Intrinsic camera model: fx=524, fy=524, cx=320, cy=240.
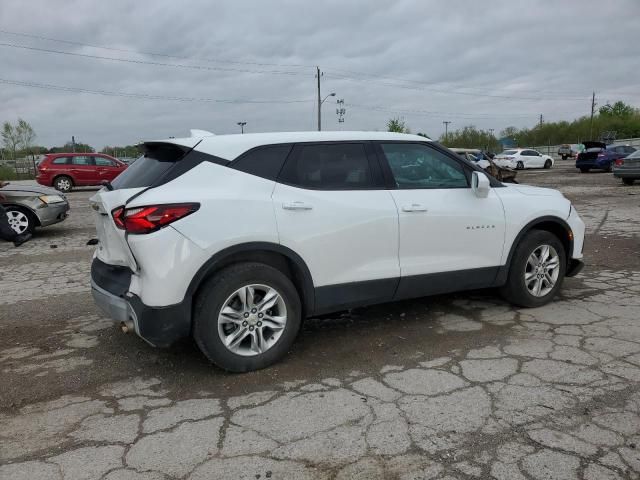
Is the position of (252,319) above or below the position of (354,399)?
above

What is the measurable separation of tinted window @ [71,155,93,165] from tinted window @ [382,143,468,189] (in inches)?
793

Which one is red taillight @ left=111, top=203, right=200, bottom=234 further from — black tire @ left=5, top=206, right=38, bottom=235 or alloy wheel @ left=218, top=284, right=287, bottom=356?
black tire @ left=5, top=206, right=38, bottom=235

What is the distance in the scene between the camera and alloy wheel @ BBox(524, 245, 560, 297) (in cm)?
492

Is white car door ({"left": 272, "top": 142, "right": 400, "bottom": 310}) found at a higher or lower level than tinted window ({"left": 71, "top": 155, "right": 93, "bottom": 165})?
lower

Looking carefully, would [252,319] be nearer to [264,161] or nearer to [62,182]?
[264,161]

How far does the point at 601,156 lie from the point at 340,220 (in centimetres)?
2779

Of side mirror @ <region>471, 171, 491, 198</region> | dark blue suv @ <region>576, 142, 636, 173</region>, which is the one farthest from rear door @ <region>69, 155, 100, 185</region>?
dark blue suv @ <region>576, 142, 636, 173</region>

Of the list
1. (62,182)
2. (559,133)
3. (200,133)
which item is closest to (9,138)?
(62,182)

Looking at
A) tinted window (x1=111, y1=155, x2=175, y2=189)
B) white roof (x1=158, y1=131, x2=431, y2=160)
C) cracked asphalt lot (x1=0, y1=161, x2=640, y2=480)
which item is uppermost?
white roof (x1=158, y1=131, x2=431, y2=160)

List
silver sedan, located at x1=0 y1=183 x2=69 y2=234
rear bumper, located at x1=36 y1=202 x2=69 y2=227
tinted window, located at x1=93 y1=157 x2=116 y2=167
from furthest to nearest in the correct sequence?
tinted window, located at x1=93 y1=157 x2=116 y2=167 < rear bumper, located at x1=36 y1=202 x2=69 y2=227 < silver sedan, located at x1=0 y1=183 x2=69 y2=234

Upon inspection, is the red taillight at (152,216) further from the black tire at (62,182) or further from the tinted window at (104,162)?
the tinted window at (104,162)

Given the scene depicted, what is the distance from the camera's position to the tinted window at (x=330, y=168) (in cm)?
387

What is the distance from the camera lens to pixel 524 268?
15.8 feet

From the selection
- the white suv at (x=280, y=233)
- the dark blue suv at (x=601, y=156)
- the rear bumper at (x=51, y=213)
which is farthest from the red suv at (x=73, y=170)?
the dark blue suv at (x=601, y=156)
